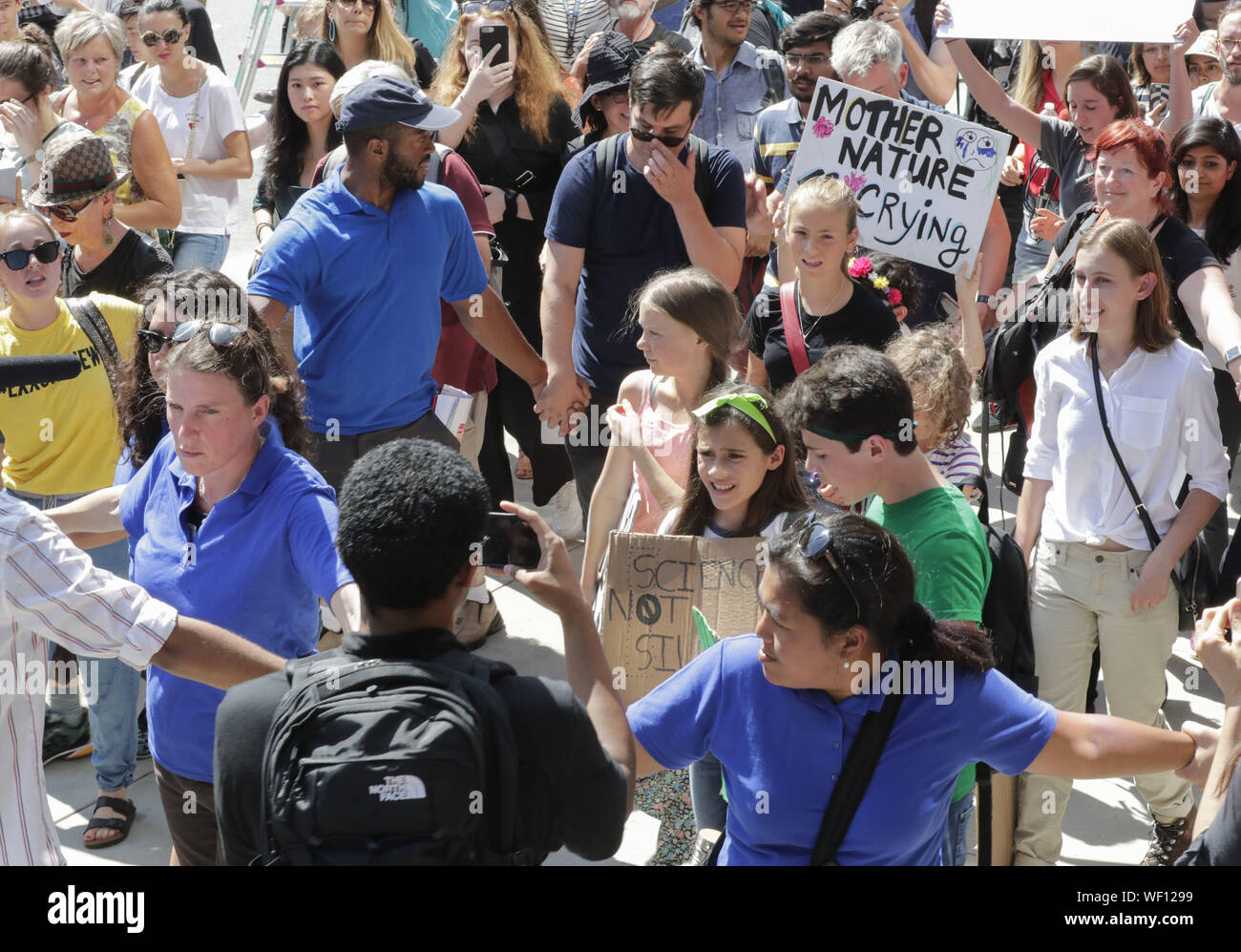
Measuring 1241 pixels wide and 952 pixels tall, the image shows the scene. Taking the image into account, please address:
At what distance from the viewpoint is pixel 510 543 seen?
236 centimetres

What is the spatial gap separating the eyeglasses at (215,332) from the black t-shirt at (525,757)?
123 centimetres

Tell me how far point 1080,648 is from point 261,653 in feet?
8.50

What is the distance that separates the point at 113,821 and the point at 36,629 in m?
2.21

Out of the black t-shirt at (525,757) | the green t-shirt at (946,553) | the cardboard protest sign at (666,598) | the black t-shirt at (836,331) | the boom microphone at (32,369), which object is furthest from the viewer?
the black t-shirt at (836,331)

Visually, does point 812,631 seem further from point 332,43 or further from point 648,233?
point 332,43

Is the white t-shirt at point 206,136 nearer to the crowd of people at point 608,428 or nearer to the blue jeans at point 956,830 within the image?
the crowd of people at point 608,428

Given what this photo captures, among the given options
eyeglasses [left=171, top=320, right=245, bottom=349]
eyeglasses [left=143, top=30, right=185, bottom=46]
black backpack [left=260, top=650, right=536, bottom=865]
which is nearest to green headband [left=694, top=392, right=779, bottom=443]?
eyeglasses [left=171, top=320, right=245, bottom=349]

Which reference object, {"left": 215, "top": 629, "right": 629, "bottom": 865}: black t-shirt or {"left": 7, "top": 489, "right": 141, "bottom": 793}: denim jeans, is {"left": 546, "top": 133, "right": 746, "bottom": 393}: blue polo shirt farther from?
{"left": 215, "top": 629, "right": 629, "bottom": 865}: black t-shirt

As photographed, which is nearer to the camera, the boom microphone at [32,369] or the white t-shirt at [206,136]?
the boom microphone at [32,369]

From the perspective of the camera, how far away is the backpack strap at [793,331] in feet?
14.7

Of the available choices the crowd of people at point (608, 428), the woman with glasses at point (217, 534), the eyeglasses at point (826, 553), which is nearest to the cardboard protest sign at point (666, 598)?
the crowd of people at point (608, 428)

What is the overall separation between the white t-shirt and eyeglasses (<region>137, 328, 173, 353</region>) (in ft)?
12.1

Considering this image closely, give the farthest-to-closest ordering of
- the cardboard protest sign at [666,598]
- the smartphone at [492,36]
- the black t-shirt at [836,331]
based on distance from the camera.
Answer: the smartphone at [492,36], the black t-shirt at [836,331], the cardboard protest sign at [666,598]

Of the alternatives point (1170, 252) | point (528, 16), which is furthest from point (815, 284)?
point (528, 16)
